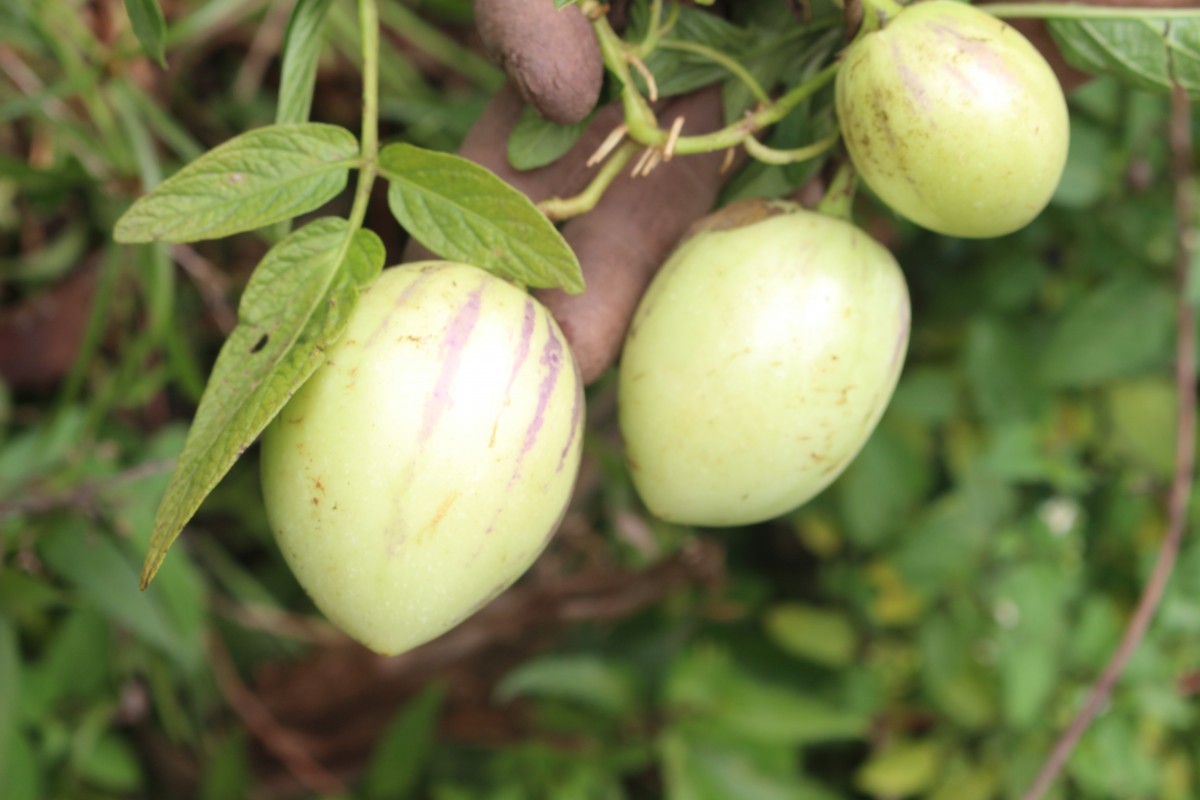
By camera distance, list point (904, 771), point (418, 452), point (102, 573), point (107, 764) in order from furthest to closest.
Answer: point (904, 771) → point (107, 764) → point (102, 573) → point (418, 452)

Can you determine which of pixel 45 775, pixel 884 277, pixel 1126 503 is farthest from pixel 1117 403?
pixel 45 775

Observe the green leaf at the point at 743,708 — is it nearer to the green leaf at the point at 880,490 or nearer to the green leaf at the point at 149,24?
the green leaf at the point at 880,490

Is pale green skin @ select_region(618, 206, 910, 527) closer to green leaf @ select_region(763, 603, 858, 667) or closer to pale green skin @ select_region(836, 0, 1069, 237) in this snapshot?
pale green skin @ select_region(836, 0, 1069, 237)

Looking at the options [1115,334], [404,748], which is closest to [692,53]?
[1115,334]

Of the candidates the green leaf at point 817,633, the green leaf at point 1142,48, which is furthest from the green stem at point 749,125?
the green leaf at point 817,633

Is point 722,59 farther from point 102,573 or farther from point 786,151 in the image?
point 102,573

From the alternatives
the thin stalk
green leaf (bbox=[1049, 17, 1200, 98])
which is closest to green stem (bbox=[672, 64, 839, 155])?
the thin stalk
